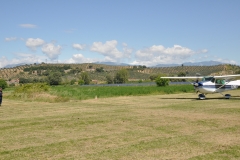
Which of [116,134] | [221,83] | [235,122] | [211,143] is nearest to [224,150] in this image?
[211,143]

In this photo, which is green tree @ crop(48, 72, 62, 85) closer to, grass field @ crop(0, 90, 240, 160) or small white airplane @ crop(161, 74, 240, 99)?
small white airplane @ crop(161, 74, 240, 99)

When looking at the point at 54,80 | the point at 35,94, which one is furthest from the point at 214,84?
the point at 54,80

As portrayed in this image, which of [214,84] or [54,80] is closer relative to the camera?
[214,84]

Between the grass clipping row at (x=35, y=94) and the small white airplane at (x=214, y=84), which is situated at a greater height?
the small white airplane at (x=214, y=84)

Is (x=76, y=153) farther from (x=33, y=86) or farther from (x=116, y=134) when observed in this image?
(x=33, y=86)

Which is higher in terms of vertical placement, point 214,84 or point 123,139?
point 214,84

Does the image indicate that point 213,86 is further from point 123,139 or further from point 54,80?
point 54,80

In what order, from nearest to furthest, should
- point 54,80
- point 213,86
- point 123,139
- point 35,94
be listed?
1. point 123,139
2. point 213,86
3. point 35,94
4. point 54,80

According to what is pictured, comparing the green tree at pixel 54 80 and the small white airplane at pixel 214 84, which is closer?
the small white airplane at pixel 214 84

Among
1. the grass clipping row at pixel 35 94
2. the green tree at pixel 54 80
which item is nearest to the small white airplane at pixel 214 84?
the grass clipping row at pixel 35 94

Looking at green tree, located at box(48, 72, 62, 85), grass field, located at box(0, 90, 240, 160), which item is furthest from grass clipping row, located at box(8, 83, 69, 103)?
green tree, located at box(48, 72, 62, 85)

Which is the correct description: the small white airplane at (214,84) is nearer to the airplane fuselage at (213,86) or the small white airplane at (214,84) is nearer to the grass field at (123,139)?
the airplane fuselage at (213,86)

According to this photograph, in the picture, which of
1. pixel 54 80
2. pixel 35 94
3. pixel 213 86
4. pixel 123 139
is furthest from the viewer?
pixel 54 80

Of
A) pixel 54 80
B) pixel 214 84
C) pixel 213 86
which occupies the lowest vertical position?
pixel 54 80
